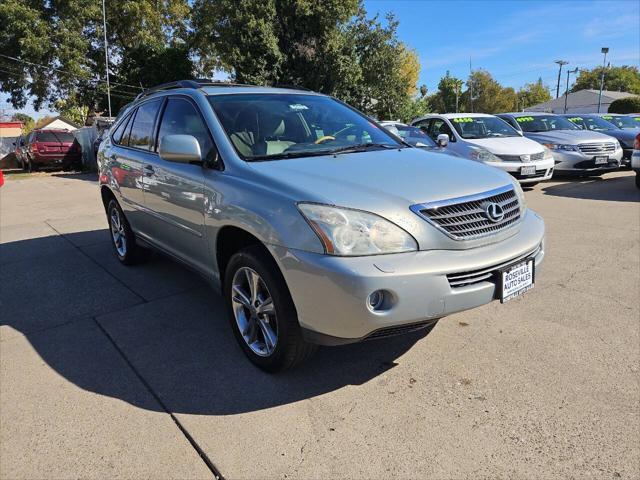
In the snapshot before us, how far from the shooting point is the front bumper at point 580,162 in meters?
10.8

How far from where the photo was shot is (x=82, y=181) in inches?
607

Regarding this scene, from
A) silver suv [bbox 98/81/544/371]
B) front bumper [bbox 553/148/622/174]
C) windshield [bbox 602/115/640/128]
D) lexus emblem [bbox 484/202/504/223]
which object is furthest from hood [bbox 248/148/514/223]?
windshield [bbox 602/115/640/128]

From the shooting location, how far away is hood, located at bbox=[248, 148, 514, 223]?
2.56m

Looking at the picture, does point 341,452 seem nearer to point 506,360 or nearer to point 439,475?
point 439,475

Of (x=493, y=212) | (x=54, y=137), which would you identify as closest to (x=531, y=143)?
(x=493, y=212)

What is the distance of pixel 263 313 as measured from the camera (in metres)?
2.96

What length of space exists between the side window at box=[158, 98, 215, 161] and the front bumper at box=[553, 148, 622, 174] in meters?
9.55

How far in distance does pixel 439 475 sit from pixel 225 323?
83.2 inches

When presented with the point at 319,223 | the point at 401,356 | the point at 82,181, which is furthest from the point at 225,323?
the point at 82,181

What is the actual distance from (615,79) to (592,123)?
295ft

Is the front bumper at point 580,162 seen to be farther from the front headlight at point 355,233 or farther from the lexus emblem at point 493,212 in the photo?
the front headlight at point 355,233

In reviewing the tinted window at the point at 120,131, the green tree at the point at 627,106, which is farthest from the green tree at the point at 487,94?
the tinted window at the point at 120,131

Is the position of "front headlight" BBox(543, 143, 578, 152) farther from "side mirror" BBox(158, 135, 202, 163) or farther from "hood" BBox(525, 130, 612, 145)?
"side mirror" BBox(158, 135, 202, 163)

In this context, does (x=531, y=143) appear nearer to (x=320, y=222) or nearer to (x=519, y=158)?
(x=519, y=158)
